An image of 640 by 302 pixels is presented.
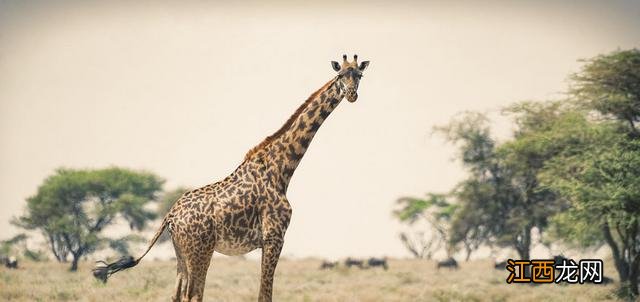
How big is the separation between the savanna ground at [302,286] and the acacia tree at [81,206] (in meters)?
3.57

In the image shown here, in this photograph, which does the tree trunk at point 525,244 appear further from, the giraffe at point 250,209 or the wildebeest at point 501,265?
the giraffe at point 250,209

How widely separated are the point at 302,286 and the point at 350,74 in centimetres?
1361

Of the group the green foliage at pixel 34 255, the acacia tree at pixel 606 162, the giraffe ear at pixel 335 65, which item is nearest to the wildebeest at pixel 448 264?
the acacia tree at pixel 606 162

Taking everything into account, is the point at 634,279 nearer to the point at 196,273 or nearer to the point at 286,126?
the point at 286,126

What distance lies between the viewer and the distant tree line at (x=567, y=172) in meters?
25.1

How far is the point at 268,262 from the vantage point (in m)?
12.1

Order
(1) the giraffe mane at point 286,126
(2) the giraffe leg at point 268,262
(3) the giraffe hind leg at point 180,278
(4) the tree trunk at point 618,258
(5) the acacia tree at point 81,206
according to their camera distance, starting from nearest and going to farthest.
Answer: (2) the giraffe leg at point 268,262
(3) the giraffe hind leg at point 180,278
(1) the giraffe mane at point 286,126
(4) the tree trunk at point 618,258
(5) the acacia tree at point 81,206

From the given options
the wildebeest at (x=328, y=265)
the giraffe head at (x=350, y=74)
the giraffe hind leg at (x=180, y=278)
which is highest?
the giraffe head at (x=350, y=74)

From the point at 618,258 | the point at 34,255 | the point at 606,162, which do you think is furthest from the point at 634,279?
the point at 34,255

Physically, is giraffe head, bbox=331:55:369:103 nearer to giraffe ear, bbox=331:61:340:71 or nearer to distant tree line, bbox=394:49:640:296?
giraffe ear, bbox=331:61:340:71

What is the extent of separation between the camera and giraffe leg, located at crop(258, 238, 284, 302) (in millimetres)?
12125

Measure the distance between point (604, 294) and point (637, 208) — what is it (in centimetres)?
265

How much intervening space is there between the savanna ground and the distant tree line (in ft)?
5.81

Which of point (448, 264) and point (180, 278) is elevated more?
point (448, 264)
